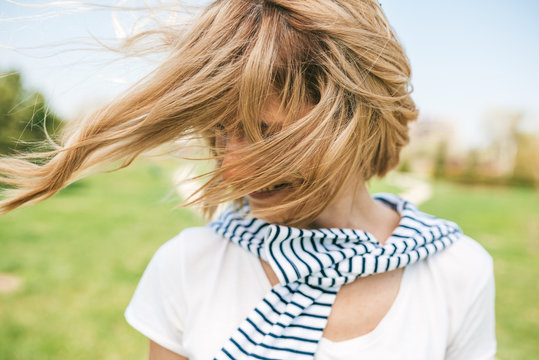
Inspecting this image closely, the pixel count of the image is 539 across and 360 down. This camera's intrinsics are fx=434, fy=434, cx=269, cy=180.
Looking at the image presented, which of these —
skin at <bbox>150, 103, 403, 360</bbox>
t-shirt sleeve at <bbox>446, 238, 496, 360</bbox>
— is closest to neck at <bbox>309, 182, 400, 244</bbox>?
skin at <bbox>150, 103, 403, 360</bbox>

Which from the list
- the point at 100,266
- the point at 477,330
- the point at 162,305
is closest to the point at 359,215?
the point at 477,330

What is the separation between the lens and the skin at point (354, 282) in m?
1.08

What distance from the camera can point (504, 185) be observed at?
43.8 ft

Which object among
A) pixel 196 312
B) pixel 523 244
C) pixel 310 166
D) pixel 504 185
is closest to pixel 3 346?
pixel 196 312

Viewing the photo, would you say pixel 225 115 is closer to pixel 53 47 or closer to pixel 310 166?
pixel 310 166

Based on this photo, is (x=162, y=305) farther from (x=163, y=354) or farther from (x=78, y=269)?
(x=78, y=269)

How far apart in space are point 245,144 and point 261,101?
11 cm

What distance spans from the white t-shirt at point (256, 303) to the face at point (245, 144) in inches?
6.7

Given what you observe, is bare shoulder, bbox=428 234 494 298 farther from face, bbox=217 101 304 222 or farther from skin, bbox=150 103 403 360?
face, bbox=217 101 304 222

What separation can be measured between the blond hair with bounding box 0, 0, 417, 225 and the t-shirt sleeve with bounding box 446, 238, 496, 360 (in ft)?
1.58

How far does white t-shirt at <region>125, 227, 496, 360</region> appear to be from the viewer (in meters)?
1.09

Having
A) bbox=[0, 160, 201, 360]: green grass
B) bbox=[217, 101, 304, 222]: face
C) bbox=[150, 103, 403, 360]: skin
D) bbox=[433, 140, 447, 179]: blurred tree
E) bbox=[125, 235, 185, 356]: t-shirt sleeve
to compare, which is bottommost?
bbox=[0, 160, 201, 360]: green grass

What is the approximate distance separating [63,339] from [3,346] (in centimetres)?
38

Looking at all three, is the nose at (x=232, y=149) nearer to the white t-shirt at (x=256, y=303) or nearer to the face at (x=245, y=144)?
the face at (x=245, y=144)
